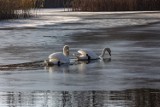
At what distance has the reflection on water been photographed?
31.6ft

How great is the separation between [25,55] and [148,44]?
502 centimetres

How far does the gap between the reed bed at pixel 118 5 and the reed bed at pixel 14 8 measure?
994 cm

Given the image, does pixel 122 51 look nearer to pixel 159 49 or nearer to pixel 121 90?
pixel 159 49

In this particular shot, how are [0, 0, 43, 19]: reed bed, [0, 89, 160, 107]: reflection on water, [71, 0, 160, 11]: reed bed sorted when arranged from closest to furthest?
[0, 89, 160, 107]: reflection on water → [0, 0, 43, 19]: reed bed → [71, 0, 160, 11]: reed bed

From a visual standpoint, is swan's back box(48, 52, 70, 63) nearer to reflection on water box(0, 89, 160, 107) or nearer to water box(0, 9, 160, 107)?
water box(0, 9, 160, 107)

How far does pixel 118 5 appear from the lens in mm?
49406

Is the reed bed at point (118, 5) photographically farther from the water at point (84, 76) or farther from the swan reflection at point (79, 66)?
the swan reflection at point (79, 66)

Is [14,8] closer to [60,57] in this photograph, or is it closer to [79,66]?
[60,57]

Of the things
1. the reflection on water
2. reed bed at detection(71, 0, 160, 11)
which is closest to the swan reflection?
the reflection on water

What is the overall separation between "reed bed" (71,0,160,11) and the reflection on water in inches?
1520

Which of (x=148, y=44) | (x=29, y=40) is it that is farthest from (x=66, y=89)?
(x=29, y=40)

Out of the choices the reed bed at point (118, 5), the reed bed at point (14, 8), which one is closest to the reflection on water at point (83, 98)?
the reed bed at point (14, 8)

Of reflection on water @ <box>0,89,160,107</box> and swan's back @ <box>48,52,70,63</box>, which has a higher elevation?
reflection on water @ <box>0,89,160,107</box>

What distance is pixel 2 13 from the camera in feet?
Answer: 121
